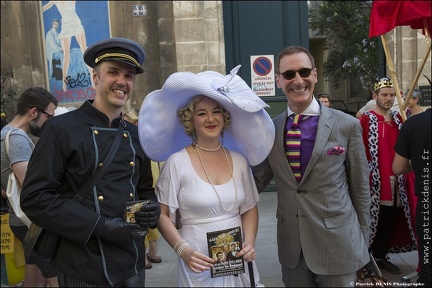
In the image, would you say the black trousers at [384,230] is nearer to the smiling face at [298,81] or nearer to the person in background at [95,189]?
the smiling face at [298,81]

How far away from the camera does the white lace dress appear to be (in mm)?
2410

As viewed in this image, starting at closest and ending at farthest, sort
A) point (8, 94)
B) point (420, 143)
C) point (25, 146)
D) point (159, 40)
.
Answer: point (420, 143) < point (25, 146) < point (8, 94) < point (159, 40)

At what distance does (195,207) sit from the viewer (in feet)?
7.96

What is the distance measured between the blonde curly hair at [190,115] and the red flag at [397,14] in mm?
1117

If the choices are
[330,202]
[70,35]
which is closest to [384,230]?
[330,202]

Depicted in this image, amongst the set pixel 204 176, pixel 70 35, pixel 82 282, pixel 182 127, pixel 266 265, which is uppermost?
pixel 70 35

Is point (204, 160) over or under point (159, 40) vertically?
under

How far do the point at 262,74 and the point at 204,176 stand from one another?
5.81m

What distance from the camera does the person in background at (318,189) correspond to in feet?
8.34

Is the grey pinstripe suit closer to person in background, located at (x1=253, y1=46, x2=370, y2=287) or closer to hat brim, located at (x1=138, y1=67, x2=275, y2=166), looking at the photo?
person in background, located at (x1=253, y1=46, x2=370, y2=287)

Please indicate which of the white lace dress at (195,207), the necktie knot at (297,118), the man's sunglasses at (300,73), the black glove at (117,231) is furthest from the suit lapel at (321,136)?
the black glove at (117,231)

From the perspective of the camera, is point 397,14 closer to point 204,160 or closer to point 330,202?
point 330,202

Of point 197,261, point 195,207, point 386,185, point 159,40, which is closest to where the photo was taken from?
A: point 197,261

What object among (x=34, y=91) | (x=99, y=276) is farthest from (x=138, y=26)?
(x=99, y=276)
